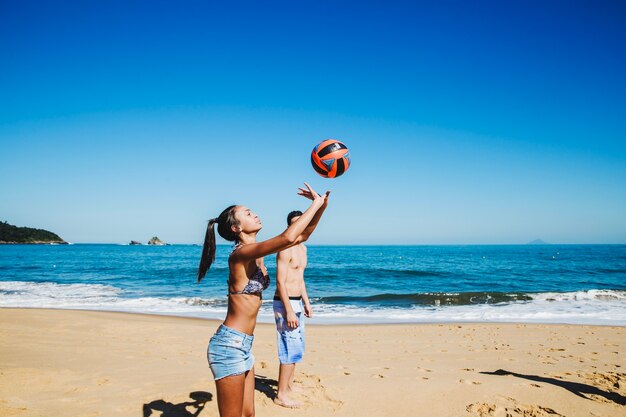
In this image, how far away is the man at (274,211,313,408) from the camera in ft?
15.2

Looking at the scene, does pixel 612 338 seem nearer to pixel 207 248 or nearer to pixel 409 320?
pixel 409 320

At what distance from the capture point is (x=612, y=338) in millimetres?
9812

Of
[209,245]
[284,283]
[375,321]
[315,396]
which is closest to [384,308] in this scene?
[375,321]

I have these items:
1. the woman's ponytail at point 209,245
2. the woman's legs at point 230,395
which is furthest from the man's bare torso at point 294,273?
the woman's legs at point 230,395

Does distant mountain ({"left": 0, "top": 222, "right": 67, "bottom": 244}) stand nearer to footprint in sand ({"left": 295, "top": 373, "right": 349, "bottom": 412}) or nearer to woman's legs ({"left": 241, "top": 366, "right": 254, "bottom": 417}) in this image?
footprint in sand ({"left": 295, "top": 373, "right": 349, "bottom": 412})

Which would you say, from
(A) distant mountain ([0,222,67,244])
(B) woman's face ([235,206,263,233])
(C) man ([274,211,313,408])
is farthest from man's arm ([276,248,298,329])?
(A) distant mountain ([0,222,67,244])

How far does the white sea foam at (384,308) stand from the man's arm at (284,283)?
8774 millimetres

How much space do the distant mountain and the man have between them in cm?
16159

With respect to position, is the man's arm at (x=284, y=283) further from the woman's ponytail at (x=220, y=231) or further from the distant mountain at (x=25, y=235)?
the distant mountain at (x=25, y=235)

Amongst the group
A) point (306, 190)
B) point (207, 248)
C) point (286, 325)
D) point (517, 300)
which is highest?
point (306, 190)

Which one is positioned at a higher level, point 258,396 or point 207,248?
point 207,248

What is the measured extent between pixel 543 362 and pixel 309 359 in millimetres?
4481

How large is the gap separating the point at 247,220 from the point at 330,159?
4.75 feet

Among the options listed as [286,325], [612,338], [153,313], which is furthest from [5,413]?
[612,338]
